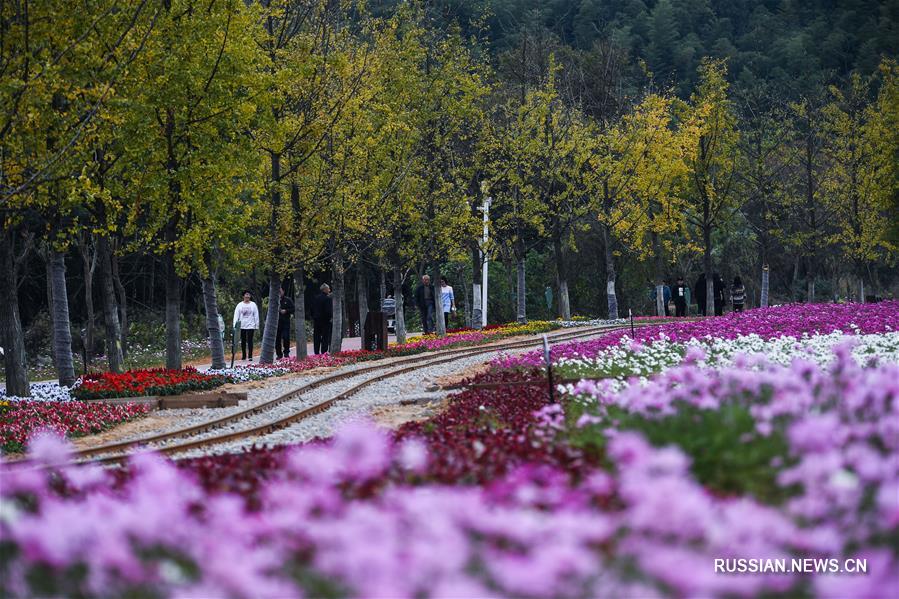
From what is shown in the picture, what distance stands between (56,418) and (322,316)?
1668cm

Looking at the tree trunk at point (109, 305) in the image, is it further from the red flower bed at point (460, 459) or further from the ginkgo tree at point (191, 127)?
the red flower bed at point (460, 459)

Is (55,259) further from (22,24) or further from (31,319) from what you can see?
(31,319)

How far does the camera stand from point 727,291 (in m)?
64.0

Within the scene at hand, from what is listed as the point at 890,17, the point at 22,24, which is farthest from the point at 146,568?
the point at 890,17

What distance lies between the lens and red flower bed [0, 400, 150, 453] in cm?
1501

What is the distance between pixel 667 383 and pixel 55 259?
57.9ft

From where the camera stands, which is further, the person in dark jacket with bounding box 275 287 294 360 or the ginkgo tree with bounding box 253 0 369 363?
the person in dark jacket with bounding box 275 287 294 360

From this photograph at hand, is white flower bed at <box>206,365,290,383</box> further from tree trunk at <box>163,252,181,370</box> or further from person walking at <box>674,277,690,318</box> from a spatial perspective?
person walking at <box>674,277,690,318</box>

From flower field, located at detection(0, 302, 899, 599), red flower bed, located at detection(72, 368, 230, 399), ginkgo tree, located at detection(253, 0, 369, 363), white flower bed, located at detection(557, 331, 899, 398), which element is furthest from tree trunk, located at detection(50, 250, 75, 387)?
flower field, located at detection(0, 302, 899, 599)

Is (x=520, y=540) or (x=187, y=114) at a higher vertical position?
(x=187, y=114)

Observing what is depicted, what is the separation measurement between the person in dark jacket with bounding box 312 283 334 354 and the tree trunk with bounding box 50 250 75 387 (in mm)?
10344

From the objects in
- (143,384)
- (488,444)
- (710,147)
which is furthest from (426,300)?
(488,444)

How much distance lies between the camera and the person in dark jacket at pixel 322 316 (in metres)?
32.6

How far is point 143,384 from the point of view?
2022 cm
